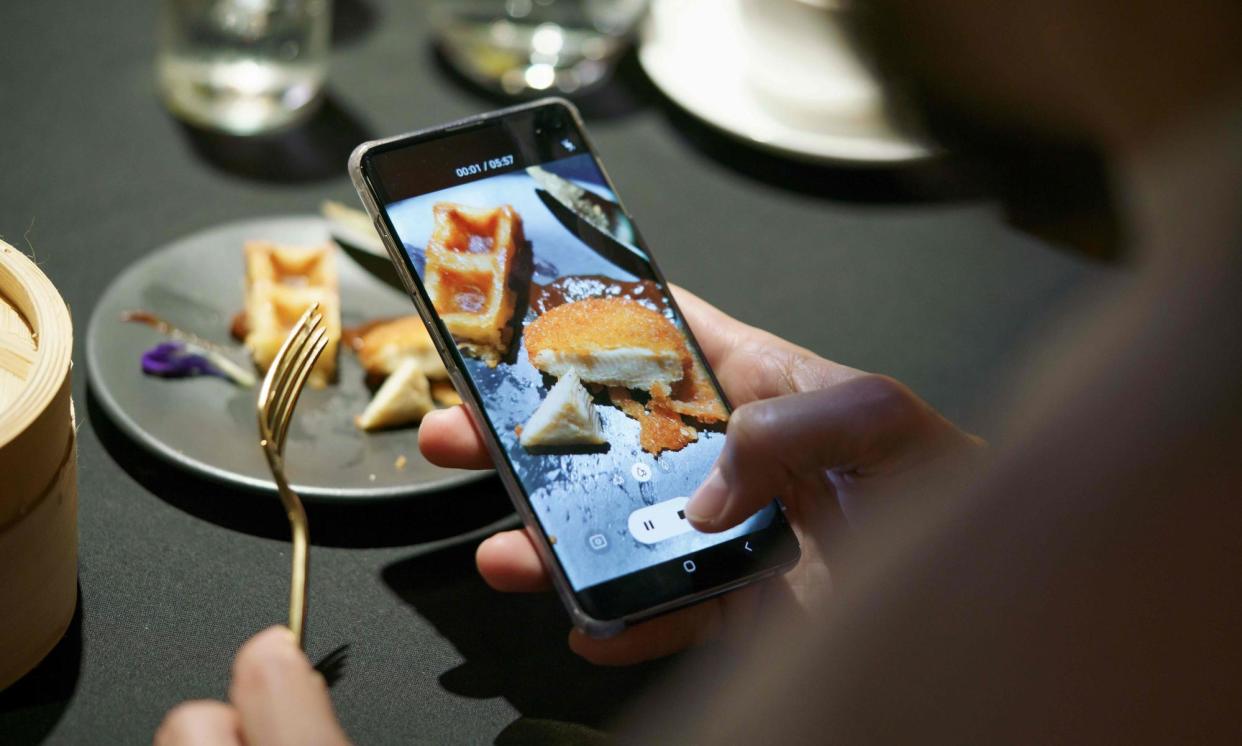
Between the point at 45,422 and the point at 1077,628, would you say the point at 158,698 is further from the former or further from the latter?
the point at 1077,628

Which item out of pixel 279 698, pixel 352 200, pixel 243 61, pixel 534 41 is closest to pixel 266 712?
pixel 279 698

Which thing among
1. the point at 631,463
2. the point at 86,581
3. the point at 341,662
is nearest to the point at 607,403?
the point at 631,463

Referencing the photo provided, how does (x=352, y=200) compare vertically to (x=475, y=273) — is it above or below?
below

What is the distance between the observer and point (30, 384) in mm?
438

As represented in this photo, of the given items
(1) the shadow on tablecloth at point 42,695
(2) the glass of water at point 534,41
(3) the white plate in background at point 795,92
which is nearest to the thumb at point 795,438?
(1) the shadow on tablecloth at point 42,695

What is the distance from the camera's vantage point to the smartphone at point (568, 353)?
22.3 inches

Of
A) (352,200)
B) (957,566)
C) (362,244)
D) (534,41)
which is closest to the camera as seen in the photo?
(957,566)

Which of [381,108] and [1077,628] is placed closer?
[1077,628]

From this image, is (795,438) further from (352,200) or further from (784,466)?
(352,200)

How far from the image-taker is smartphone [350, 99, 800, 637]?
0.57 meters

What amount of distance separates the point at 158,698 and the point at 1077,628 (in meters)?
Result: 0.51

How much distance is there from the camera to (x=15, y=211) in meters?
0.85

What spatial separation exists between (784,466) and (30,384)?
1.14 ft

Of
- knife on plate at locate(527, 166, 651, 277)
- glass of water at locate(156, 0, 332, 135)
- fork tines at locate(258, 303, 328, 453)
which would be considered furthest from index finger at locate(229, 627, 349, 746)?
glass of water at locate(156, 0, 332, 135)
